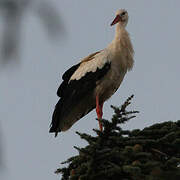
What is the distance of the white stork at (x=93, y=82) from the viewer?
6.50 meters

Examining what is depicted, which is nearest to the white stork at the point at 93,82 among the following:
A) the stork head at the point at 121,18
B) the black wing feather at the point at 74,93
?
the black wing feather at the point at 74,93

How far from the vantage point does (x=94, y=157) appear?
2.93 m

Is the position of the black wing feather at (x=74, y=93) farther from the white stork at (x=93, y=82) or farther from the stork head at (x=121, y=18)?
the stork head at (x=121, y=18)

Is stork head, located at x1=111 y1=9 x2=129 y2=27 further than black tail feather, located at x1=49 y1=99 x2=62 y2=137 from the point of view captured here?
Yes

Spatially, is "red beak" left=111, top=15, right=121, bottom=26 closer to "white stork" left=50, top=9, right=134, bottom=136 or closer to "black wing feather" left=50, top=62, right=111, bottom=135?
"white stork" left=50, top=9, right=134, bottom=136

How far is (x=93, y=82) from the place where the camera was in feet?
21.5

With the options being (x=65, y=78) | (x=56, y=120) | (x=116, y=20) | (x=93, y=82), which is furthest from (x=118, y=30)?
(x=56, y=120)

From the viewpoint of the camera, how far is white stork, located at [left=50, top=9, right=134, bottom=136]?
650cm

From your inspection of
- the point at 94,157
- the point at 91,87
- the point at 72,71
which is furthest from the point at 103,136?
the point at 72,71

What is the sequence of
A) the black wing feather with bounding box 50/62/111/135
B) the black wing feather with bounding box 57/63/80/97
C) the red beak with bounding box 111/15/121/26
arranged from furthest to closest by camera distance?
the red beak with bounding box 111/15/121/26, the black wing feather with bounding box 57/63/80/97, the black wing feather with bounding box 50/62/111/135

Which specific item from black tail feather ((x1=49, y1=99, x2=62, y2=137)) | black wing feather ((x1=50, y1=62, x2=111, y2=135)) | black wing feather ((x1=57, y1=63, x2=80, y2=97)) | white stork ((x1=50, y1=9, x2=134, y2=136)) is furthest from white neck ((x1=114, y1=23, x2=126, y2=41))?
black tail feather ((x1=49, y1=99, x2=62, y2=137))

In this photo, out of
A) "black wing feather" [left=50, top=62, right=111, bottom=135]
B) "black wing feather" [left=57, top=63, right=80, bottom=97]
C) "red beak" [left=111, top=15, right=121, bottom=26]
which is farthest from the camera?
"red beak" [left=111, top=15, right=121, bottom=26]

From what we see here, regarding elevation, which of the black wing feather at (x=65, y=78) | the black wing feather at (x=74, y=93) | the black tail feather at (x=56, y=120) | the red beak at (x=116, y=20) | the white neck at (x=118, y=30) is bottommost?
the black tail feather at (x=56, y=120)

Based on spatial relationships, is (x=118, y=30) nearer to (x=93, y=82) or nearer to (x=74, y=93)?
(x=93, y=82)
